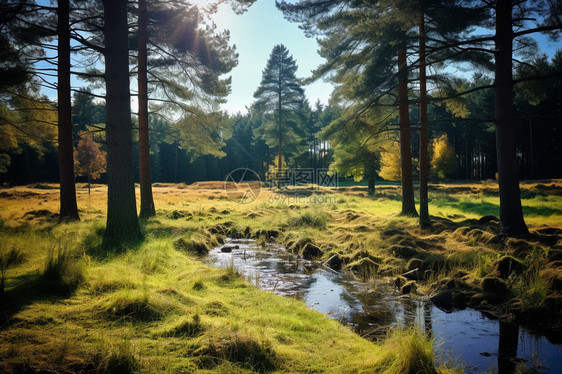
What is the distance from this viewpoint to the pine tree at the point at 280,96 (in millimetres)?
34594

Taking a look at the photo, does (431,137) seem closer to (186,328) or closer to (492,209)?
(492,209)

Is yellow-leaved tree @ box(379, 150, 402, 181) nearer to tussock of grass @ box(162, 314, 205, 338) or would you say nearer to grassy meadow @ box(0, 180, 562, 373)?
grassy meadow @ box(0, 180, 562, 373)

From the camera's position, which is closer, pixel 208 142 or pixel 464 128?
pixel 208 142

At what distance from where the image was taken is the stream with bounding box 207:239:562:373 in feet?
11.9

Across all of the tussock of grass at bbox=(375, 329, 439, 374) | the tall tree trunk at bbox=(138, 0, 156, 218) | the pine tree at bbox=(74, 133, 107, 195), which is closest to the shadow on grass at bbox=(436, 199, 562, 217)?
the tussock of grass at bbox=(375, 329, 439, 374)

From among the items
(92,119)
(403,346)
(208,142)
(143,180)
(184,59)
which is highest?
(92,119)

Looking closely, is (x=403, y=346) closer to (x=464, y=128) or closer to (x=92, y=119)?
(x=464, y=128)

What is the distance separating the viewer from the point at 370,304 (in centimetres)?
539

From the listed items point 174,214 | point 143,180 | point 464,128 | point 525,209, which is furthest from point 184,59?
point 464,128

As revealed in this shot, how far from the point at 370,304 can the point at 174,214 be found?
10686 mm

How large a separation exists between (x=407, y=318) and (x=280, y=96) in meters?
32.5

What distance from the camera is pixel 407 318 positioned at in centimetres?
479

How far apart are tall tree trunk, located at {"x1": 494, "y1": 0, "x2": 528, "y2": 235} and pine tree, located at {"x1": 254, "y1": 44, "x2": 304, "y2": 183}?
27180 mm
